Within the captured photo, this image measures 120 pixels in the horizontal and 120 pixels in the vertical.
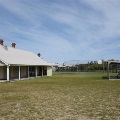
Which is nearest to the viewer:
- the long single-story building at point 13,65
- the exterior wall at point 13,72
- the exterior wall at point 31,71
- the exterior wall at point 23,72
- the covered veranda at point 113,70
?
the long single-story building at point 13,65

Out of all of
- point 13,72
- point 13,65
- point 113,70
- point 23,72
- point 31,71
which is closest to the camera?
point 13,65

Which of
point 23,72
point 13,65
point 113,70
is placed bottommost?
point 23,72

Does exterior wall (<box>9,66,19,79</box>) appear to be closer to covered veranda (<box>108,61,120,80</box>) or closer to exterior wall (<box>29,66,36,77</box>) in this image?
exterior wall (<box>29,66,36,77</box>)

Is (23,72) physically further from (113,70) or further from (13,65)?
(113,70)

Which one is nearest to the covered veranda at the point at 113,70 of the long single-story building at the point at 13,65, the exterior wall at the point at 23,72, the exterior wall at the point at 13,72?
the long single-story building at the point at 13,65

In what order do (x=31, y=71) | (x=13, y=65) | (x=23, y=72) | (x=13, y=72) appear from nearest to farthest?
(x=13, y=65) → (x=13, y=72) → (x=23, y=72) → (x=31, y=71)

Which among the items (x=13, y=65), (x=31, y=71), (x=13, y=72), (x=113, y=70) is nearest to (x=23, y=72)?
(x=13, y=72)

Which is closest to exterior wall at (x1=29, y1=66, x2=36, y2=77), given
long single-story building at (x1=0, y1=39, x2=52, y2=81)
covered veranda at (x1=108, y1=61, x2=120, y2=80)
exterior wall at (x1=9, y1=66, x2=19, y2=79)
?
long single-story building at (x1=0, y1=39, x2=52, y2=81)

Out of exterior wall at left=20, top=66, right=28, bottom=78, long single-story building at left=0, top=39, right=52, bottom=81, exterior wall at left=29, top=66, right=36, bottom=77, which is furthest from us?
exterior wall at left=29, top=66, right=36, bottom=77

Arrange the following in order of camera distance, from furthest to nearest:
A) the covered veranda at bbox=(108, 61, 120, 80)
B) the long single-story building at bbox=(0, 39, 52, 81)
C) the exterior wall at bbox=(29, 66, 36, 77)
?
the exterior wall at bbox=(29, 66, 36, 77) → the covered veranda at bbox=(108, 61, 120, 80) → the long single-story building at bbox=(0, 39, 52, 81)

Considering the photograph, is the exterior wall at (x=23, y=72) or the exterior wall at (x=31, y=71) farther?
the exterior wall at (x=31, y=71)

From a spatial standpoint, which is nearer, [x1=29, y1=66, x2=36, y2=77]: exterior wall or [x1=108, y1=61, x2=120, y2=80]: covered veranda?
[x1=108, y1=61, x2=120, y2=80]: covered veranda

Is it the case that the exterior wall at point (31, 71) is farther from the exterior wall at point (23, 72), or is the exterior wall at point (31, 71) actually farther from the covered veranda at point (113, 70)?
the covered veranda at point (113, 70)

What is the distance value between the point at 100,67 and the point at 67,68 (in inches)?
363
